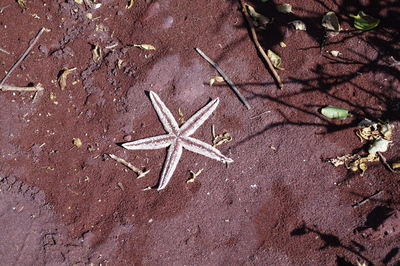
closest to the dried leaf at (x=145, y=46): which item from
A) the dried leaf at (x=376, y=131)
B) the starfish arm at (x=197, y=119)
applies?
the starfish arm at (x=197, y=119)

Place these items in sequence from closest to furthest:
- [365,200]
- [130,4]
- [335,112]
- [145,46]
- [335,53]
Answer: [365,200]
[335,112]
[335,53]
[145,46]
[130,4]

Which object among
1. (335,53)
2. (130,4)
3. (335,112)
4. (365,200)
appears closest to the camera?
(365,200)

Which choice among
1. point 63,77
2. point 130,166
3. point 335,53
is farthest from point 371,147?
point 63,77

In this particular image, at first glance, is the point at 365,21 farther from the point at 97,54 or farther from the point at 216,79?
the point at 97,54

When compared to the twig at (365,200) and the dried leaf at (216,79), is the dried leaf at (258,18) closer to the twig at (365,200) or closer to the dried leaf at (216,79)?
the dried leaf at (216,79)

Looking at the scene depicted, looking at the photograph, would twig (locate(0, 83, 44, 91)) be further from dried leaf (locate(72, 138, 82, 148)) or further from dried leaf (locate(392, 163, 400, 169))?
dried leaf (locate(392, 163, 400, 169))

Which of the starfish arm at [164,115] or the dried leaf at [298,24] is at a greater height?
the dried leaf at [298,24]

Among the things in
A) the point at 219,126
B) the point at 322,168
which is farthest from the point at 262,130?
the point at 322,168
